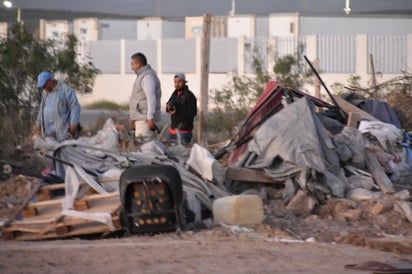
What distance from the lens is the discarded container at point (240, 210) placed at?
Answer: 9.91 m

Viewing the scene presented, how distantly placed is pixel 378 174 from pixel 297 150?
140cm

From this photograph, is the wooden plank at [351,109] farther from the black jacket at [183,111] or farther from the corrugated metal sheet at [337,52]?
the corrugated metal sheet at [337,52]

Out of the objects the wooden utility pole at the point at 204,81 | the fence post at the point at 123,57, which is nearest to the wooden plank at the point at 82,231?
the wooden utility pole at the point at 204,81

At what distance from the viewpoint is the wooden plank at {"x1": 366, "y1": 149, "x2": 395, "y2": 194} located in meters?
11.8

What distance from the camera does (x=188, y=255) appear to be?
8461mm

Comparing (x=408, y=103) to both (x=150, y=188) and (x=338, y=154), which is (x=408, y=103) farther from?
(x=150, y=188)

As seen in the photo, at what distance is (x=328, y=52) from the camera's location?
40531mm

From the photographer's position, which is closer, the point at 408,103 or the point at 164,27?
the point at 408,103

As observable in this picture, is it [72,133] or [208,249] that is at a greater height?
[72,133]

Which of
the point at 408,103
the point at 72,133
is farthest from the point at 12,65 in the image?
the point at 408,103

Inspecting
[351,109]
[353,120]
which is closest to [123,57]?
[351,109]

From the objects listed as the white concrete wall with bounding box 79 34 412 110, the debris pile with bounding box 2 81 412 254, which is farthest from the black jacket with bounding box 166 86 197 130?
the white concrete wall with bounding box 79 34 412 110

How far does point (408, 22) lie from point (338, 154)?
1526 inches

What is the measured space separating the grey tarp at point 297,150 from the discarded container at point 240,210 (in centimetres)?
129
